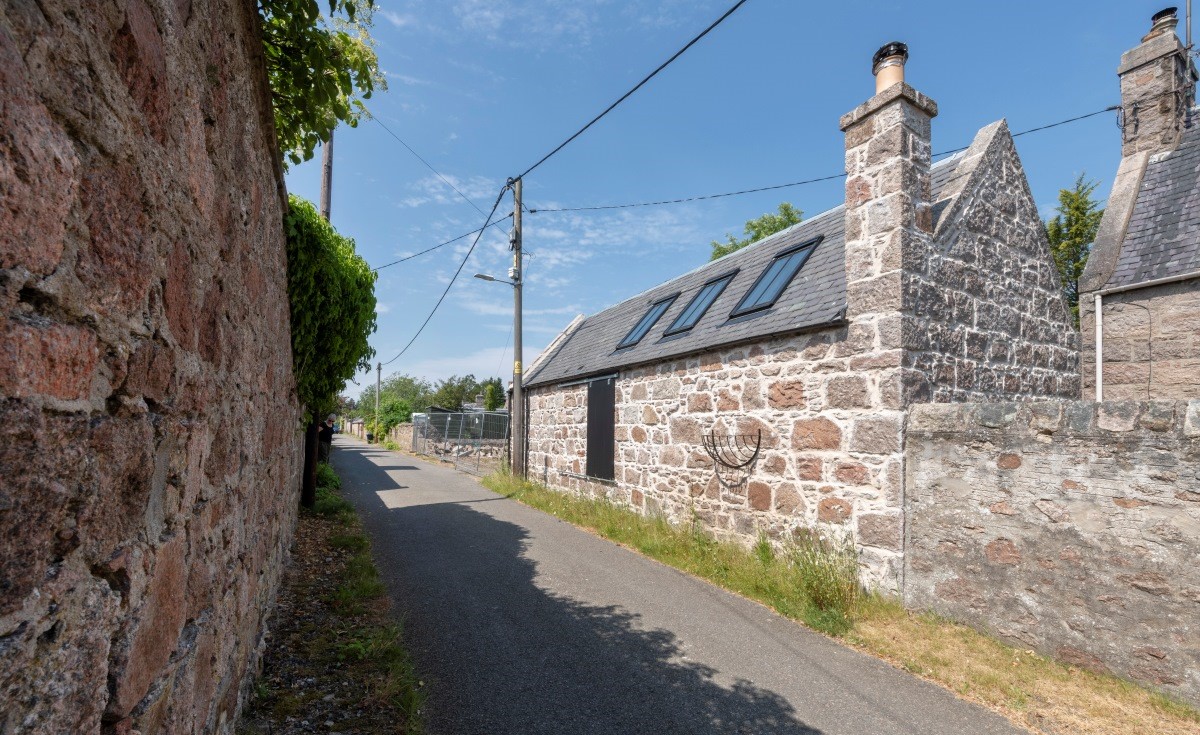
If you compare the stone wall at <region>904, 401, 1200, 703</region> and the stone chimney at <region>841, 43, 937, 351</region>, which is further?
the stone chimney at <region>841, 43, 937, 351</region>

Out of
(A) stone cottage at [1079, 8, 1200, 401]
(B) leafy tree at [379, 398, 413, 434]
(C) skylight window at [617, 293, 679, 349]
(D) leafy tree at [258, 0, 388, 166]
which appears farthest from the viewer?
(B) leafy tree at [379, 398, 413, 434]

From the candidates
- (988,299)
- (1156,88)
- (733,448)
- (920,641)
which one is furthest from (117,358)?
(1156,88)

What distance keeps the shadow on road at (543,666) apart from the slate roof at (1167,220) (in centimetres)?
837

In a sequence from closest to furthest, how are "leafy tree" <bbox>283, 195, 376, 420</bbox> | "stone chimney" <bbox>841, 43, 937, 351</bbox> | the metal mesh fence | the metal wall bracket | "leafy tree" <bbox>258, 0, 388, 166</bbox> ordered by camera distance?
"leafy tree" <bbox>258, 0, 388, 166</bbox> < "leafy tree" <bbox>283, 195, 376, 420</bbox> < "stone chimney" <bbox>841, 43, 937, 351</bbox> < the metal wall bracket < the metal mesh fence

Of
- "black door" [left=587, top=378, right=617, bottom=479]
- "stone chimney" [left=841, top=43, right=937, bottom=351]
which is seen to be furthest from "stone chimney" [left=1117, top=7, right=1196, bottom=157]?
"black door" [left=587, top=378, right=617, bottom=479]

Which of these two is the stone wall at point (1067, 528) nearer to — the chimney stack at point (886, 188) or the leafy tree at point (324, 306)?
the chimney stack at point (886, 188)

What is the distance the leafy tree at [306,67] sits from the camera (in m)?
3.12

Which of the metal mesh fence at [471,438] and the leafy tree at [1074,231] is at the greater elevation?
the leafy tree at [1074,231]

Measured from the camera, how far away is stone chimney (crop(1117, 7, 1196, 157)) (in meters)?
9.52

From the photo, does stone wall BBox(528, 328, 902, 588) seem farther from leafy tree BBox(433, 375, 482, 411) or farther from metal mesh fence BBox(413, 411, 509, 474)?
leafy tree BBox(433, 375, 482, 411)

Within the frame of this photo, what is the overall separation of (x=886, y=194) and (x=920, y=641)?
14.3 feet

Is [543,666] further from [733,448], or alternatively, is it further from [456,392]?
[456,392]

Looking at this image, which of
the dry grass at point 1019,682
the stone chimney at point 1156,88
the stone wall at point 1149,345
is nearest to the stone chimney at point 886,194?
the dry grass at point 1019,682

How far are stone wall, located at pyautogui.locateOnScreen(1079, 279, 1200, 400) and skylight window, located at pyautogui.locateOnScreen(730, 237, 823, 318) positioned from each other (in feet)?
14.3
